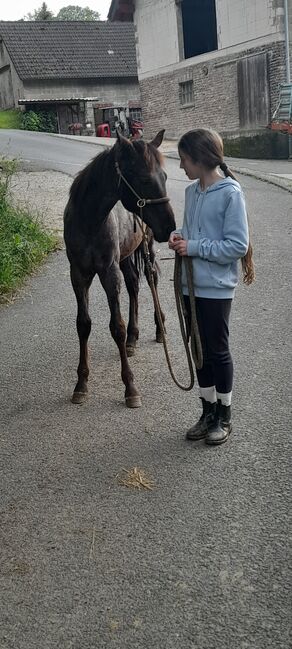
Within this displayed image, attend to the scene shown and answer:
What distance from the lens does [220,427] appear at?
4.19 meters

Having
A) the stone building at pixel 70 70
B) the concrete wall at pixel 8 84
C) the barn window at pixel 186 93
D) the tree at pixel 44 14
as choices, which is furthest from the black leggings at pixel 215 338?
the tree at pixel 44 14

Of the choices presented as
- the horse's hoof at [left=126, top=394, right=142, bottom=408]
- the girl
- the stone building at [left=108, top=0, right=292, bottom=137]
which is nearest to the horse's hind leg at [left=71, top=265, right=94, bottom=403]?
the horse's hoof at [left=126, top=394, right=142, bottom=408]

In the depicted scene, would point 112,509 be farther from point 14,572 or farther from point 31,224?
point 31,224

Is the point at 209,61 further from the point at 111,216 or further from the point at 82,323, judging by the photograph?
the point at 82,323

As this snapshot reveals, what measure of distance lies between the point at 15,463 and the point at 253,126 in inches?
806

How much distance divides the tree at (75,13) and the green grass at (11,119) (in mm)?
65595

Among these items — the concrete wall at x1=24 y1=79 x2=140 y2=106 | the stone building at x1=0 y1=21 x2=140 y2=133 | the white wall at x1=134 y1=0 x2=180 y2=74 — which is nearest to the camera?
the white wall at x1=134 y1=0 x2=180 y2=74

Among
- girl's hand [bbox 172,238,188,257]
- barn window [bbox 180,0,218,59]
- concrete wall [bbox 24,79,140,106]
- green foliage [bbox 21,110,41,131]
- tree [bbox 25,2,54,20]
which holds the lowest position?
girl's hand [bbox 172,238,188,257]

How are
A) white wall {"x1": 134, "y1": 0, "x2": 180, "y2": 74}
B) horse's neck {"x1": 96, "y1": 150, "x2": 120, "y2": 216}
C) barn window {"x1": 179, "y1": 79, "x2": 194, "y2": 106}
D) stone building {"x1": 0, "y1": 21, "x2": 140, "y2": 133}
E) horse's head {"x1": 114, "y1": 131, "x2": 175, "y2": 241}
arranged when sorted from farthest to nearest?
stone building {"x1": 0, "y1": 21, "x2": 140, "y2": 133}
barn window {"x1": 179, "y1": 79, "x2": 194, "y2": 106}
white wall {"x1": 134, "y1": 0, "x2": 180, "y2": 74}
horse's neck {"x1": 96, "y1": 150, "x2": 120, "y2": 216}
horse's head {"x1": 114, "y1": 131, "x2": 175, "y2": 241}

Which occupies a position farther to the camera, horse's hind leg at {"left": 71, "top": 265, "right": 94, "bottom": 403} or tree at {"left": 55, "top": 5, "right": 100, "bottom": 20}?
tree at {"left": 55, "top": 5, "right": 100, "bottom": 20}

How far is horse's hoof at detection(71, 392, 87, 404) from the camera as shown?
5023 mm

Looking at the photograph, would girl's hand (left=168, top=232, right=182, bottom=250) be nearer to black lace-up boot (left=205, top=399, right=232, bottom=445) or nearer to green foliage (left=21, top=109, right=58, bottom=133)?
black lace-up boot (left=205, top=399, right=232, bottom=445)

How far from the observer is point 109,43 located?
4347 centimetres

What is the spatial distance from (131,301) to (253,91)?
18215 mm
